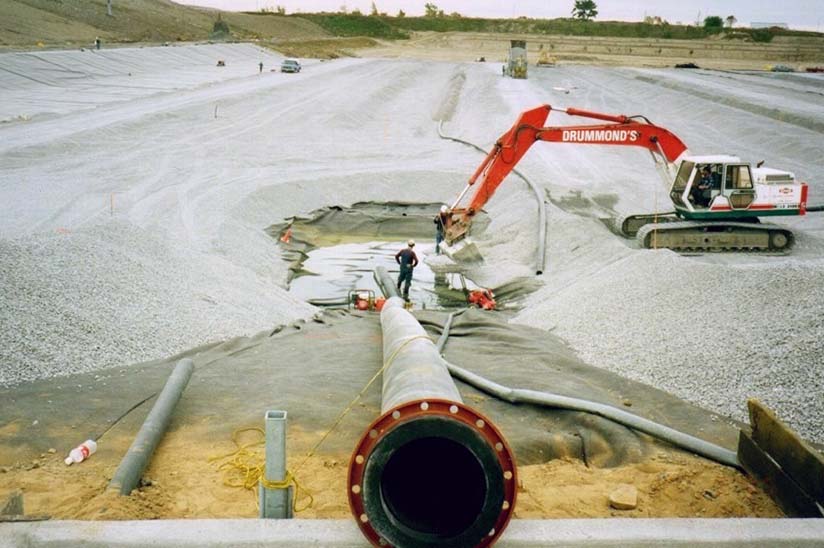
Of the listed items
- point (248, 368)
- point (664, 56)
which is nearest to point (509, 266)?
point (248, 368)

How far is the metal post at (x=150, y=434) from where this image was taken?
6617 mm

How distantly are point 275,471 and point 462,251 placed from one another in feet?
49.7

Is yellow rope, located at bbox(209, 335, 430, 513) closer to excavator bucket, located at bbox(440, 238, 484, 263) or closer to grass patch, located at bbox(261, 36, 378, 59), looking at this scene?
excavator bucket, located at bbox(440, 238, 484, 263)

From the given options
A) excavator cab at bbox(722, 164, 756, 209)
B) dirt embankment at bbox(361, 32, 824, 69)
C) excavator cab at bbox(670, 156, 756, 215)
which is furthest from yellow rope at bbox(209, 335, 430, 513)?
dirt embankment at bbox(361, 32, 824, 69)

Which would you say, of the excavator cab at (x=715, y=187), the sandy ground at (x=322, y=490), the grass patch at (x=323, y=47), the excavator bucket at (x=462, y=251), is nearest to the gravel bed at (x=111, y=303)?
the sandy ground at (x=322, y=490)

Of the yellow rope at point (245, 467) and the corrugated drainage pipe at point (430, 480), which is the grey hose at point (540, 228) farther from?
the corrugated drainage pipe at point (430, 480)

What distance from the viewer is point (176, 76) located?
5369 centimetres

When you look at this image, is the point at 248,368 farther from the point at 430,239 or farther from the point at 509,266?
the point at 430,239

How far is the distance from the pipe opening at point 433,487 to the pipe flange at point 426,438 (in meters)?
0.07

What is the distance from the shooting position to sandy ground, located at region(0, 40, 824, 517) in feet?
33.1

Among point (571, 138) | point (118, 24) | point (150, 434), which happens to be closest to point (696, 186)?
point (571, 138)

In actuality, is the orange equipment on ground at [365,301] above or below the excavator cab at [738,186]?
below

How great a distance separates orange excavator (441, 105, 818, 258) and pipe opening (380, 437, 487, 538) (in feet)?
45.3

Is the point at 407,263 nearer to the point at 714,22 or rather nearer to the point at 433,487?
the point at 433,487
